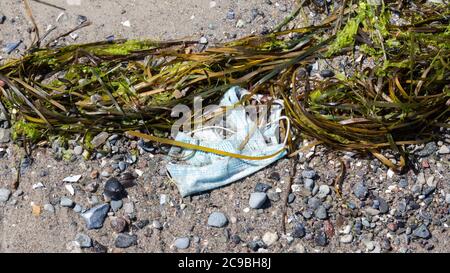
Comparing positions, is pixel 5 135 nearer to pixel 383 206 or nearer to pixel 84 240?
pixel 84 240

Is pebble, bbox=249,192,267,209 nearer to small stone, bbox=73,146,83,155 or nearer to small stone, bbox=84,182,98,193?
small stone, bbox=84,182,98,193

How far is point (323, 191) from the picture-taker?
3.05m

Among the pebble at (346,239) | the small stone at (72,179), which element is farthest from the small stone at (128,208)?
the pebble at (346,239)

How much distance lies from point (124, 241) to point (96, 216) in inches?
6.8

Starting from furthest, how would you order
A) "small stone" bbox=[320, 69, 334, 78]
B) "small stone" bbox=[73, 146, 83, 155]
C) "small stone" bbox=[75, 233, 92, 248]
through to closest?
1. "small stone" bbox=[320, 69, 334, 78]
2. "small stone" bbox=[73, 146, 83, 155]
3. "small stone" bbox=[75, 233, 92, 248]

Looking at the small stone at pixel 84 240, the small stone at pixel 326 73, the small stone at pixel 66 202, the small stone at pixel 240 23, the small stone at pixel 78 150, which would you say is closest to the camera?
the small stone at pixel 84 240

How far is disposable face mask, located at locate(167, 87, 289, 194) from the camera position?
10.0ft

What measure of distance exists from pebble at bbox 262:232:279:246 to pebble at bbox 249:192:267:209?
0.13 metres

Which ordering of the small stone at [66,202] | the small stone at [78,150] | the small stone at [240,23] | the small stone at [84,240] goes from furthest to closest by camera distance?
the small stone at [240,23] < the small stone at [78,150] < the small stone at [66,202] < the small stone at [84,240]

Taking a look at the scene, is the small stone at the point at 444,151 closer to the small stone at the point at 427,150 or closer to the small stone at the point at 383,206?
the small stone at the point at 427,150

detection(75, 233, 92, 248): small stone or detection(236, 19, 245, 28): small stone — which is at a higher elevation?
detection(236, 19, 245, 28): small stone

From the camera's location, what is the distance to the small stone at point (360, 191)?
3027mm

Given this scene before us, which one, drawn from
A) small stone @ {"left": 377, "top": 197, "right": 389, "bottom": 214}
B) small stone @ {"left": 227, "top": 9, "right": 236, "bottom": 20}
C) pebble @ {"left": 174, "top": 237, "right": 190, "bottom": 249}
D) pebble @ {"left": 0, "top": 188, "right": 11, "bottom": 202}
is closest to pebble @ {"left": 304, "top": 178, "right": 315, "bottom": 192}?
small stone @ {"left": 377, "top": 197, "right": 389, "bottom": 214}

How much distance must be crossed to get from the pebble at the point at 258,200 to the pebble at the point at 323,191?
248mm
